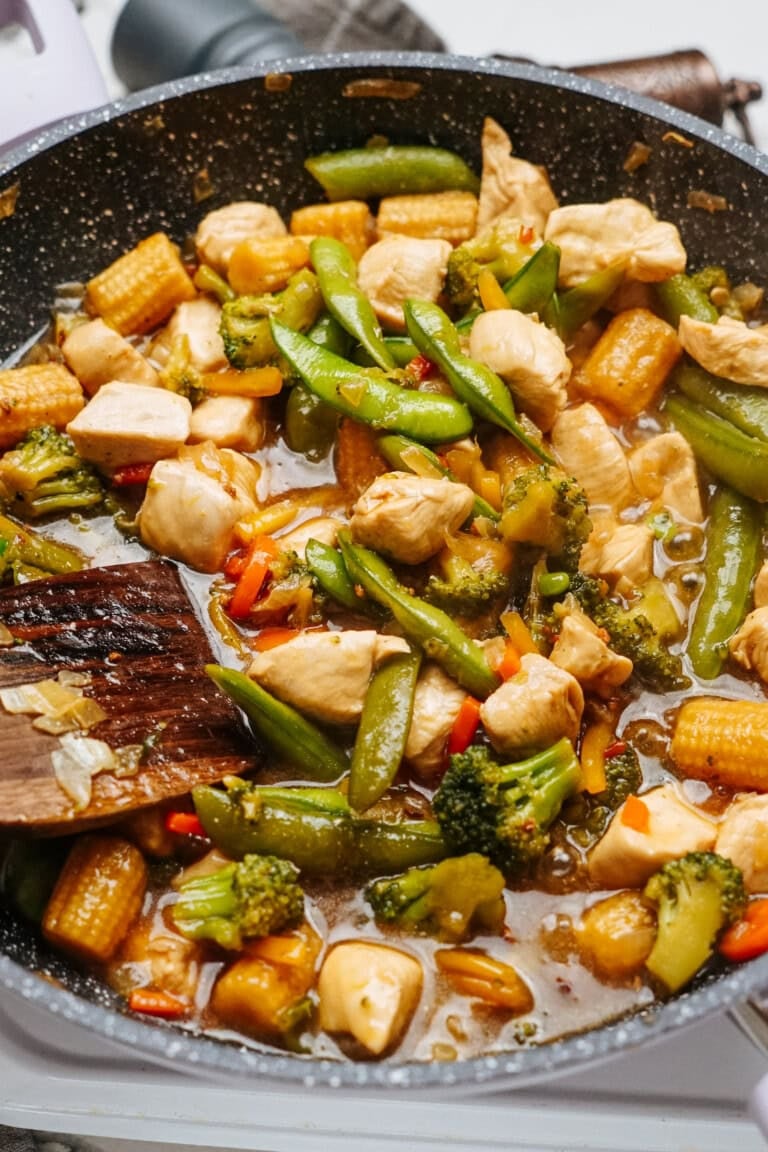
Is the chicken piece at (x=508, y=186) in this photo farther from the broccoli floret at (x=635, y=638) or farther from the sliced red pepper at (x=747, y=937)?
the sliced red pepper at (x=747, y=937)

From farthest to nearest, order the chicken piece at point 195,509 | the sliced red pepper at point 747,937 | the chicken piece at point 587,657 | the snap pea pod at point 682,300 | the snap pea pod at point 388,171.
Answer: the snap pea pod at point 388,171
the snap pea pod at point 682,300
the chicken piece at point 195,509
the chicken piece at point 587,657
the sliced red pepper at point 747,937

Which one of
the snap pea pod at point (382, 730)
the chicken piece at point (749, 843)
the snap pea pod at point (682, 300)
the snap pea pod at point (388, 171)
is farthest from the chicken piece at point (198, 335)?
the chicken piece at point (749, 843)

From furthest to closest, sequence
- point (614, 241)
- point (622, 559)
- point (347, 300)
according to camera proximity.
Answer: point (614, 241) → point (347, 300) → point (622, 559)

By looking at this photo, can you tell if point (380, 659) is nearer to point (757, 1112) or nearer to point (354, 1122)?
point (354, 1122)

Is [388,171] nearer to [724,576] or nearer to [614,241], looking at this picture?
[614,241]

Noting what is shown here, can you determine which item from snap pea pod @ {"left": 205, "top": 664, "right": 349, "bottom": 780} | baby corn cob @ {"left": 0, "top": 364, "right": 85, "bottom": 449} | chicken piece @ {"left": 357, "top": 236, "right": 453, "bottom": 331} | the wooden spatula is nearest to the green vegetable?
chicken piece @ {"left": 357, "top": 236, "right": 453, "bottom": 331}

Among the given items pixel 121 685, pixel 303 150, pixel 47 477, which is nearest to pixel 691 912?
pixel 121 685

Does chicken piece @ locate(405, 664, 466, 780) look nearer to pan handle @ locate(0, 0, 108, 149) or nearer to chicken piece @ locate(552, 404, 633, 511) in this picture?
Answer: chicken piece @ locate(552, 404, 633, 511)
